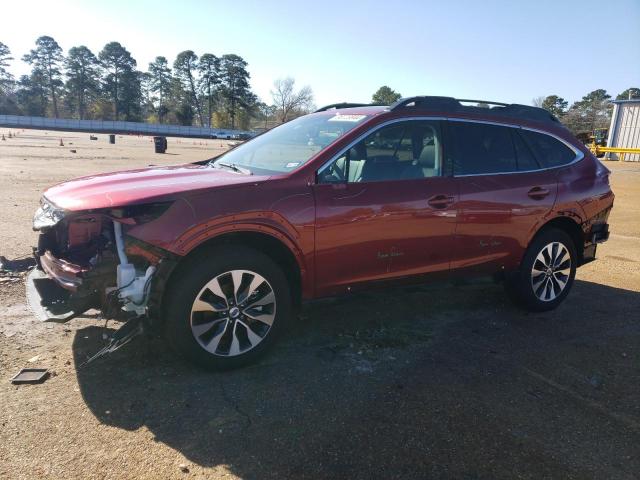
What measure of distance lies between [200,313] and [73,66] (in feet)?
347

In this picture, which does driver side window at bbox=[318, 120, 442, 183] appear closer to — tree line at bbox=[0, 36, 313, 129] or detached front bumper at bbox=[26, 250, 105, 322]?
detached front bumper at bbox=[26, 250, 105, 322]

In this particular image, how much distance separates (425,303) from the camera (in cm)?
501

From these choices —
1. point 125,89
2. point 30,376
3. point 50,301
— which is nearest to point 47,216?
point 50,301

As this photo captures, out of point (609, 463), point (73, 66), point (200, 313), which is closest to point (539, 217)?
point (609, 463)

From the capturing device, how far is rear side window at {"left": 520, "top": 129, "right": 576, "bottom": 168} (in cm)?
473

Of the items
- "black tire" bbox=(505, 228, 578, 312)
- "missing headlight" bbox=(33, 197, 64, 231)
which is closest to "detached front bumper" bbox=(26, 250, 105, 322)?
"missing headlight" bbox=(33, 197, 64, 231)

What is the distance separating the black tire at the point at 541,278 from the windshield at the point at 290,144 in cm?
228

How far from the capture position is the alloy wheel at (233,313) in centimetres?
320

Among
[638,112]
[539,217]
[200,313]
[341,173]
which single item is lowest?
[200,313]

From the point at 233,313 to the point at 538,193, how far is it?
3.18 m

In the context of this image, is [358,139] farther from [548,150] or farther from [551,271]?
[551,271]

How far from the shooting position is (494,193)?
4.31 m

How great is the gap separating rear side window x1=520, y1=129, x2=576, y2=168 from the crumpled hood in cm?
291

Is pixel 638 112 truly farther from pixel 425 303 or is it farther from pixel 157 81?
pixel 157 81
